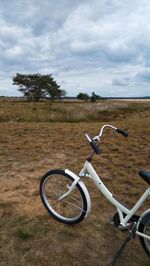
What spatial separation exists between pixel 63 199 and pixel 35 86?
39581mm

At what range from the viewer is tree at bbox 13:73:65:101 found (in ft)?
135

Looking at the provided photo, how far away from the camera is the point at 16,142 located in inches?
253

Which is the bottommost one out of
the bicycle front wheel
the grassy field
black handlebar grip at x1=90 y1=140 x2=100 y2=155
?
the grassy field

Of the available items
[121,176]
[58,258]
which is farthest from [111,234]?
[121,176]

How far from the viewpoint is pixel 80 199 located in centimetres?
276

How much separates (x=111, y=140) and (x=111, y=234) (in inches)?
166

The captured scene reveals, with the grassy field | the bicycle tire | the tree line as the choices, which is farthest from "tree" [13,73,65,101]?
the bicycle tire

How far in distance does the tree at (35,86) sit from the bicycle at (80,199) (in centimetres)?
3864

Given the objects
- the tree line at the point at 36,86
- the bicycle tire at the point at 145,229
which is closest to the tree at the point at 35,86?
the tree line at the point at 36,86

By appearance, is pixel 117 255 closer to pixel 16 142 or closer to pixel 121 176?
pixel 121 176

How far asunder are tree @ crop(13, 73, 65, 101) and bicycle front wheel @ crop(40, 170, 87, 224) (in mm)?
38573

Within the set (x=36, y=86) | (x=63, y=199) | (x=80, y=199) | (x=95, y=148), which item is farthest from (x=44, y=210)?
(x=36, y=86)

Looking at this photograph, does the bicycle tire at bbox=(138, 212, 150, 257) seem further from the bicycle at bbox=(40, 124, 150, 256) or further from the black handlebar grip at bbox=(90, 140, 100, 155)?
the black handlebar grip at bbox=(90, 140, 100, 155)

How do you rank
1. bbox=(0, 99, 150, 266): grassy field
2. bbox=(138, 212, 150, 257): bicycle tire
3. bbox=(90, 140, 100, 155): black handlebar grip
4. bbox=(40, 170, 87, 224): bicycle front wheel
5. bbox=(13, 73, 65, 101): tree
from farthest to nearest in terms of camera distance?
bbox=(13, 73, 65, 101): tree < bbox=(40, 170, 87, 224): bicycle front wheel < bbox=(90, 140, 100, 155): black handlebar grip < bbox=(0, 99, 150, 266): grassy field < bbox=(138, 212, 150, 257): bicycle tire
